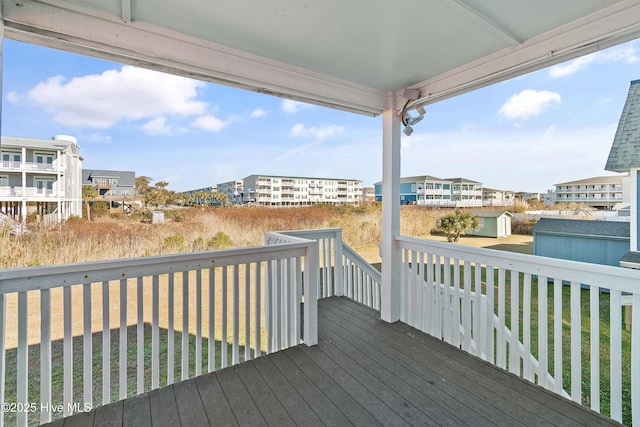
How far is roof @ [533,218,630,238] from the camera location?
2.22m

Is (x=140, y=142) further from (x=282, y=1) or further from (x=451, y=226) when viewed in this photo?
(x=451, y=226)

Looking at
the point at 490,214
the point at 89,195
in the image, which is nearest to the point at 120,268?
the point at 89,195

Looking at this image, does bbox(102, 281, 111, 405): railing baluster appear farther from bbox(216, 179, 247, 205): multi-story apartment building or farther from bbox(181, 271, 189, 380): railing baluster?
bbox(216, 179, 247, 205): multi-story apartment building

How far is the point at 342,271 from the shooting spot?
4.21 meters

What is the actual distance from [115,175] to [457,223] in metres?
4.15

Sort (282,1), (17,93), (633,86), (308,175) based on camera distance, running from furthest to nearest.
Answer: (308,175), (17,93), (633,86), (282,1)

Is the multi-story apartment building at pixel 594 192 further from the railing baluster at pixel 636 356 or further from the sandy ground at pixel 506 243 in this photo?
the railing baluster at pixel 636 356

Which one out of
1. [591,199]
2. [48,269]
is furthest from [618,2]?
[48,269]

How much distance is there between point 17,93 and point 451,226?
4792 millimetres

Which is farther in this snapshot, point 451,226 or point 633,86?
point 451,226

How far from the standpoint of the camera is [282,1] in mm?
1555

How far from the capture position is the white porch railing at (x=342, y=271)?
4113mm

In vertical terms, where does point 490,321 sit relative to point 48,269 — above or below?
below

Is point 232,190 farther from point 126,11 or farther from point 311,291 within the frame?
point 126,11
